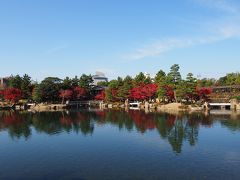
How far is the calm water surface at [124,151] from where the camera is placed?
22.2 meters

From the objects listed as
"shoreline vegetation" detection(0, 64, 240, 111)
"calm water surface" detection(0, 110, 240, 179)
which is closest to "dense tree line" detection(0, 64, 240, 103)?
"shoreline vegetation" detection(0, 64, 240, 111)

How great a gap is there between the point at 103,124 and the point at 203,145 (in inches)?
903

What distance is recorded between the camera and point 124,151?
2958 centimetres

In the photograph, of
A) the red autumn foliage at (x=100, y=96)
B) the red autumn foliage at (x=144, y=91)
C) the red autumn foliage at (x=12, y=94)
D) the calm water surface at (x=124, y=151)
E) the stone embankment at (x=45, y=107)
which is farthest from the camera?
the red autumn foliage at (x=100, y=96)

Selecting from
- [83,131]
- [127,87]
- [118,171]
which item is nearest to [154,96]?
[127,87]

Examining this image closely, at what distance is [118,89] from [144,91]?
38.8 ft

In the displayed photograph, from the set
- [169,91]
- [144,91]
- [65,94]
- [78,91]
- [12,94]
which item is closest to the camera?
[169,91]

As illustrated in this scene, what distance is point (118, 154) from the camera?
28.3m

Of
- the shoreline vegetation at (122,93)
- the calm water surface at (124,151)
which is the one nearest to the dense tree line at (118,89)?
the shoreline vegetation at (122,93)

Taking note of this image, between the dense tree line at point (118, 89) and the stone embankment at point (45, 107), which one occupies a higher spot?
the dense tree line at point (118, 89)

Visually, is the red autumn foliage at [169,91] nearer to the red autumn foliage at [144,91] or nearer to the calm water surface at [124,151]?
the red autumn foliage at [144,91]

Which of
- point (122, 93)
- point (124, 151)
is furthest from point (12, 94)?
point (124, 151)

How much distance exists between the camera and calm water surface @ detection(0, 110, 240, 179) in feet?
72.8

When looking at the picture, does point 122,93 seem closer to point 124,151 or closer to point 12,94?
point 12,94
